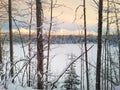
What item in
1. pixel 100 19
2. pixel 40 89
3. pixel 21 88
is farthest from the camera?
pixel 100 19

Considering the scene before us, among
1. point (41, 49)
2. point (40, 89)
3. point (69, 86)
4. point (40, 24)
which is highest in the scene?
point (40, 24)

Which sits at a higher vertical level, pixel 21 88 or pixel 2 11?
pixel 2 11

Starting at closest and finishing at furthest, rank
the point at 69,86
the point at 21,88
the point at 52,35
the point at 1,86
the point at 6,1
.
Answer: the point at 1,86 < the point at 21,88 < the point at 6,1 < the point at 52,35 < the point at 69,86

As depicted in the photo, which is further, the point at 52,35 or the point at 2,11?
the point at 52,35

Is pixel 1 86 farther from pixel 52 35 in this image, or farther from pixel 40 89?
pixel 52 35

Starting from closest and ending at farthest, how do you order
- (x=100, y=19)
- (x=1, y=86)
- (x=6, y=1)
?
(x=1, y=86)
(x=100, y=19)
(x=6, y=1)

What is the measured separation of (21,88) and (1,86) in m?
0.80

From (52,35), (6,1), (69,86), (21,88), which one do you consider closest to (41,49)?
(21,88)

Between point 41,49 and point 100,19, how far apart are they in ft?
10.6

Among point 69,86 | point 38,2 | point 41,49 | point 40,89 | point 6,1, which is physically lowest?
point 69,86

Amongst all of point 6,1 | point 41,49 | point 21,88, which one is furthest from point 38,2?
point 6,1

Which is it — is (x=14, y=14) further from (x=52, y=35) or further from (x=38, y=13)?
(x=38, y=13)

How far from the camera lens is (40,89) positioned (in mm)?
11906

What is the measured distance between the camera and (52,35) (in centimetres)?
2667
